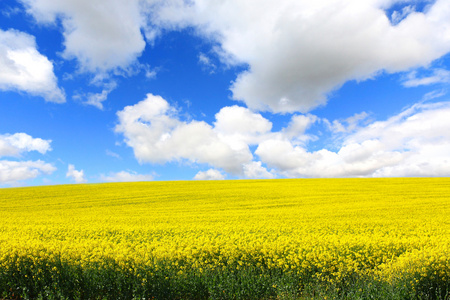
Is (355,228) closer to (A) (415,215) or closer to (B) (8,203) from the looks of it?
(A) (415,215)

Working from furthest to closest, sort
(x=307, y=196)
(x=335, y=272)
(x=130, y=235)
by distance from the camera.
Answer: (x=307, y=196) → (x=130, y=235) → (x=335, y=272)

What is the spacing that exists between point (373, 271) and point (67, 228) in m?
14.8

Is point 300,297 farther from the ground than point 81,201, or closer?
closer

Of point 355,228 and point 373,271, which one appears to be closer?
point 373,271

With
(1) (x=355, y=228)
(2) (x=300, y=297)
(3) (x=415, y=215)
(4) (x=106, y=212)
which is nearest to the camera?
(2) (x=300, y=297)

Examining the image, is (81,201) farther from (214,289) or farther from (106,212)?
(214,289)

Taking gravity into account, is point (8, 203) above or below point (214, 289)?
above

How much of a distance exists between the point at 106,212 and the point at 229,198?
1184 cm

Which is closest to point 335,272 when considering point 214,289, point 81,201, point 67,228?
point 214,289

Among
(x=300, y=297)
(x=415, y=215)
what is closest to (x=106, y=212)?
(x=300, y=297)

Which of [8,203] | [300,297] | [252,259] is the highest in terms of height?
[8,203]

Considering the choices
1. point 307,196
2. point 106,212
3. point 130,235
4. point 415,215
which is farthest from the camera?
point 307,196

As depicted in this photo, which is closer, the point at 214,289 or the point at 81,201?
the point at 214,289

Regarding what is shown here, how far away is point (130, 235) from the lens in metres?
13.1
